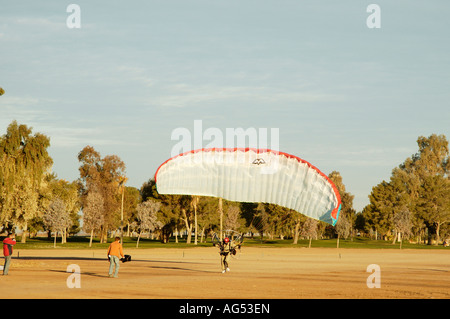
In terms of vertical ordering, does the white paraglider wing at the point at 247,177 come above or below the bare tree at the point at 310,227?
Result: above

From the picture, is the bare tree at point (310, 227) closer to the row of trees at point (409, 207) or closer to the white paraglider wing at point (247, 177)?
the row of trees at point (409, 207)

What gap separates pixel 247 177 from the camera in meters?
26.7

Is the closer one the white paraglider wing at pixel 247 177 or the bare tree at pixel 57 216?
the white paraglider wing at pixel 247 177

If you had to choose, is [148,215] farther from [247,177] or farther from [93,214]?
[247,177]

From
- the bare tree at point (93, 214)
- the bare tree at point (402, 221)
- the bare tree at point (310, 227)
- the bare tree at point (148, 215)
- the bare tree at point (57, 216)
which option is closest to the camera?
the bare tree at point (57, 216)

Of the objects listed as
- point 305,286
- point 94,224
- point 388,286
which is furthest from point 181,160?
point 94,224

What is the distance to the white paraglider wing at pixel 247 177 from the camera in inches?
1031

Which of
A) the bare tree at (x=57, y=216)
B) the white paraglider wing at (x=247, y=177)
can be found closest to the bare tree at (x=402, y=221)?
the bare tree at (x=57, y=216)

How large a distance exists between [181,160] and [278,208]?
3929cm

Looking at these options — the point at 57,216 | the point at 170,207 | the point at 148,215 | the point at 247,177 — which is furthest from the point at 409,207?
the point at 247,177

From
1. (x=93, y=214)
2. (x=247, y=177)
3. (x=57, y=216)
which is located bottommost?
(x=57, y=216)
